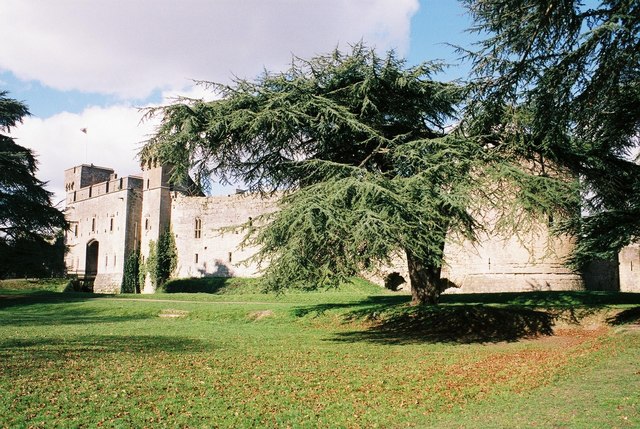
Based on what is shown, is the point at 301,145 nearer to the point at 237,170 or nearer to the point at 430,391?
the point at 237,170

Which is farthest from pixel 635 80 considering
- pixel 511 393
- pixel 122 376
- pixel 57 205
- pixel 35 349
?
pixel 57 205

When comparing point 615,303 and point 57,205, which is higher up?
point 57,205

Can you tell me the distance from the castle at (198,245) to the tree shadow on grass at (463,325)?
697 centimetres

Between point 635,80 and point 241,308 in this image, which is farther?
point 241,308

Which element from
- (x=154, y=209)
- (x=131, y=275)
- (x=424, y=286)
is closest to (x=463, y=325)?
(x=424, y=286)

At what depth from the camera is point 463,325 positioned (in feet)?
41.3

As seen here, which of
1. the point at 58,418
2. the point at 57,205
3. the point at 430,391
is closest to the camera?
the point at 58,418

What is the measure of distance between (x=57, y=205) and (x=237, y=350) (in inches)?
729

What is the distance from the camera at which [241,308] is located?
1650 cm

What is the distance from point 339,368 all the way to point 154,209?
2792 cm

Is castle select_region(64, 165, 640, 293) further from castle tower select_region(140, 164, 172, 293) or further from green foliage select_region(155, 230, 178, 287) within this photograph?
green foliage select_region(155, 230, 178, 287)

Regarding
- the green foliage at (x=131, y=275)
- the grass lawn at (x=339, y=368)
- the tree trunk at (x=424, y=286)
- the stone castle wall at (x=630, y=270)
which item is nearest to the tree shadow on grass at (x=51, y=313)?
the grass lawn at (x=339, y=368)

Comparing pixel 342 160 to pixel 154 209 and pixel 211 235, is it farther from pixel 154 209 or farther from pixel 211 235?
pixel 154 209

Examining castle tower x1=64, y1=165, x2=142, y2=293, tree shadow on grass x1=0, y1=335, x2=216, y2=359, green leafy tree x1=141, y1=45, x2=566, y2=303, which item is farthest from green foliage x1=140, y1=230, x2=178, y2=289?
tree shadow on grass x1=0, y1=335, x2=216, y2=359
